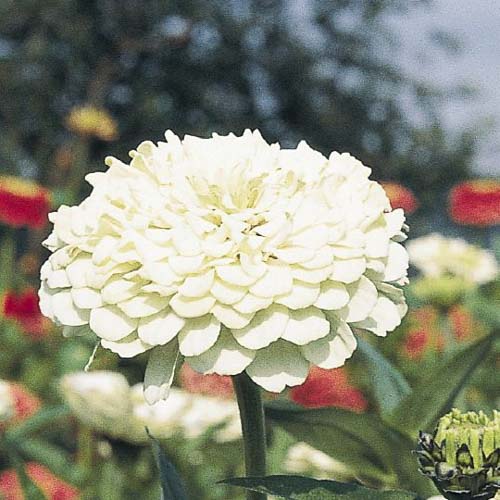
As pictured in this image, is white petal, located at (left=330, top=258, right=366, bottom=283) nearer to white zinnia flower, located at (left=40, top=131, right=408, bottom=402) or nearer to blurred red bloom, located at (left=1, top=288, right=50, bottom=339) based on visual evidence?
white zinnia flower, located at (left=40, top=131, right=408, bottom=402)

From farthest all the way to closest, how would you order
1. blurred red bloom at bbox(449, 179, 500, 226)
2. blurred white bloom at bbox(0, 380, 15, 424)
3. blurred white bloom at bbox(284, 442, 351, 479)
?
blurred red bloom at bbox(449, 179, 500, 226), blurred white bloom at bbox(0, 380, 15, 424), blurred white bloom at bbox(284, 442, 351, 479)

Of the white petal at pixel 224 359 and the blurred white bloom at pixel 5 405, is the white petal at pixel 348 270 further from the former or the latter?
the blurred white bloom at pixel 5 405

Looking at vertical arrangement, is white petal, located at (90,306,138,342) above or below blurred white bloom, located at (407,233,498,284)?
below

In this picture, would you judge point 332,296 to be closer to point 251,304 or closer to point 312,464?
point 251,304

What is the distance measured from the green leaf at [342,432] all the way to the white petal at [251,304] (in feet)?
0.67

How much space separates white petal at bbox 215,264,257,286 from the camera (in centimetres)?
41

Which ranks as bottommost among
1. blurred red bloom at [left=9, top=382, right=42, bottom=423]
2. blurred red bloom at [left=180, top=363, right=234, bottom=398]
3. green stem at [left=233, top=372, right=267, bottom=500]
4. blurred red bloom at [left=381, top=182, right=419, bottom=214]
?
green stem at [left=233, top=372, right=267, bottom=500]

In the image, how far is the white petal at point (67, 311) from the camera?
1.40ft

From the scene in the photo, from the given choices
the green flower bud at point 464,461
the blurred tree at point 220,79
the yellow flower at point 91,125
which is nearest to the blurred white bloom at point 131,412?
the green flower bud at point 464,461

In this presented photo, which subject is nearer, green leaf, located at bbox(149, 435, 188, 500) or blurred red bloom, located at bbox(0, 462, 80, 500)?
green leaf, located at bbox(149, 435, 188, 500)

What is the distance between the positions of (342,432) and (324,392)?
586mm

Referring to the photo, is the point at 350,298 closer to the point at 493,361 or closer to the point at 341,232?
the point at 341,232

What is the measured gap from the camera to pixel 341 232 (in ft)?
1.38

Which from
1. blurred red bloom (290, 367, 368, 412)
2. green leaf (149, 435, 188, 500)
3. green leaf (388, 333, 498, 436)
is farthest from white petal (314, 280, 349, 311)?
blurred red bloom (290, 367, 368, 412)
